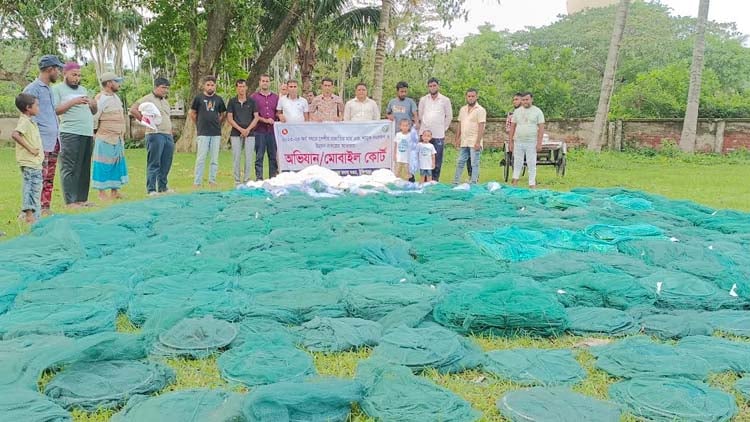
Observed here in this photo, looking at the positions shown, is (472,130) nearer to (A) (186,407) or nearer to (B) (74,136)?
(B) (74,136)

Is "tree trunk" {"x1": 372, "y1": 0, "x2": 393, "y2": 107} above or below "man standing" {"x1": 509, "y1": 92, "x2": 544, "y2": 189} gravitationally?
above

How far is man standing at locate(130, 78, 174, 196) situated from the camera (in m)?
7.54

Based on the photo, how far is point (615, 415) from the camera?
2.02m

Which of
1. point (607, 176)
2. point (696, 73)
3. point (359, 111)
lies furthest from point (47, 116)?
point (696, 73)

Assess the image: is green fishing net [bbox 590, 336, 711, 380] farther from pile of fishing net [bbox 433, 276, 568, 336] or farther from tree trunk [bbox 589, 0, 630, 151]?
tree trunk [bbox 589, 0, 630, 151]

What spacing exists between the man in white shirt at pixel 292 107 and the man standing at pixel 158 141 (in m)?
1.67

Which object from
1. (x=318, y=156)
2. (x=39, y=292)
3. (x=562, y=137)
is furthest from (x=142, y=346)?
(x=562, y=137)

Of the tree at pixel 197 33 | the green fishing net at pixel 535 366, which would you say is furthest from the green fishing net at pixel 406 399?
the tree at pixel 197 33

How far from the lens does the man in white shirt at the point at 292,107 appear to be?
8836 mm

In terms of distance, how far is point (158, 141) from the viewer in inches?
298

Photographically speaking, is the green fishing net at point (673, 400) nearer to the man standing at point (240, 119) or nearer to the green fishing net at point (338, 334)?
the green fishing net at point (338, 334)

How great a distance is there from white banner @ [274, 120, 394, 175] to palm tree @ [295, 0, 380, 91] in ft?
24.3

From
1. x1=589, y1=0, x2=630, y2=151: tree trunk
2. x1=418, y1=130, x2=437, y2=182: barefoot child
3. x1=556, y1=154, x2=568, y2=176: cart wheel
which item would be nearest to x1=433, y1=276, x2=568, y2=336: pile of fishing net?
x1=418, y1=130, x2=437, y2=182: barefoot child

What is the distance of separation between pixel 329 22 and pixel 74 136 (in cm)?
1134
